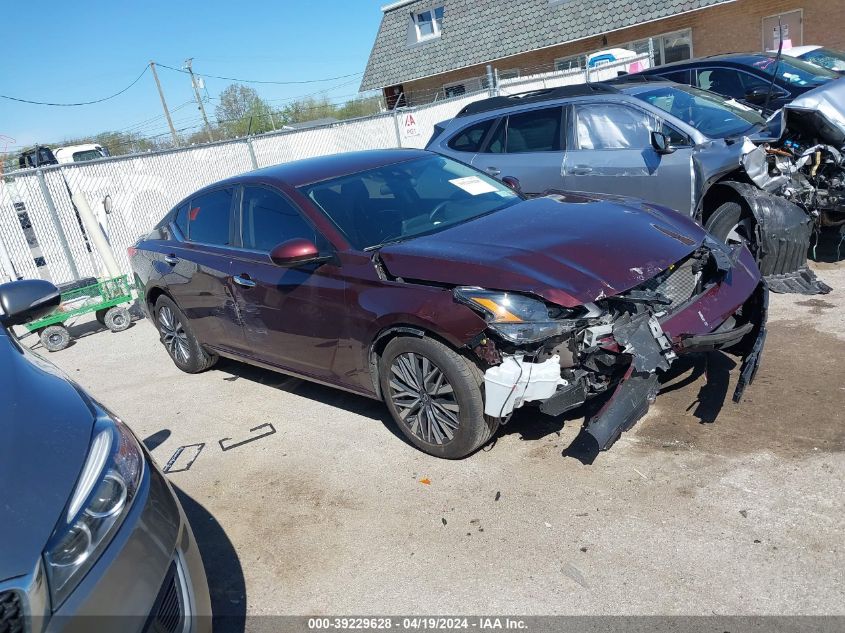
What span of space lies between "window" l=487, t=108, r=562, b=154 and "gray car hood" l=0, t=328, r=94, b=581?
5599 millimetres

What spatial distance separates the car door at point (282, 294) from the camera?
421 cm

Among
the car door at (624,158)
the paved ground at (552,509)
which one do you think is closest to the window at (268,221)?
the paved ground at (552,509)

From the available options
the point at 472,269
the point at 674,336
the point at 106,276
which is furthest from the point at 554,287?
the point at 106,276

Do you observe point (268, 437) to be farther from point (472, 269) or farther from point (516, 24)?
point (516, 24)

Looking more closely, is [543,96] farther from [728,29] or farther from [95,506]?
[728,29]

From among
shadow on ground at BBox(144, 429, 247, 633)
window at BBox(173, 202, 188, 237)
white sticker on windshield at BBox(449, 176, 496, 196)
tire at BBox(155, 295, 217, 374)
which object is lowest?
shadow on ground at BBox(144, 429, 247, 633)

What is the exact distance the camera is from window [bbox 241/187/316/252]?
4449 millimetres

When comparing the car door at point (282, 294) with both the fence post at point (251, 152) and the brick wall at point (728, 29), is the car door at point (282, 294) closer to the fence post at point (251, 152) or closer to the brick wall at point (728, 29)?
the fence post at point (251, 152)

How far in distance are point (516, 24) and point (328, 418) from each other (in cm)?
2532

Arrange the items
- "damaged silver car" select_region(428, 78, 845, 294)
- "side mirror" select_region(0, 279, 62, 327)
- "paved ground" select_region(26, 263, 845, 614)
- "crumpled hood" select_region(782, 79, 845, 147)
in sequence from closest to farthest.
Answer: "paved ground" select_region(26, 263, 845, 614) → "side mirror" select_region(0, 279, 62, 327) → "damaged silver car" select_region(428, 78, 845, 294) → "crumpled hood" select_region(782, 79, 845, 147)

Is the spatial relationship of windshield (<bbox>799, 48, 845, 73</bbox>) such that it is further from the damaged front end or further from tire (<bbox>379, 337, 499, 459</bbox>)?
tire (<bbox>379, 337, 499, 459</bbox>)

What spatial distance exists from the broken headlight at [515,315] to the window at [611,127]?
12.4ft

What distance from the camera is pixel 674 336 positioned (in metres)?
3.56

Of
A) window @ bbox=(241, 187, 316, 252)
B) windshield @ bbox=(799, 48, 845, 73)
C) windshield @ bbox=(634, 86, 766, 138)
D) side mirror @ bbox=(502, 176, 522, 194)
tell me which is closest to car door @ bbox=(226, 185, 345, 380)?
window @ bbox=(241, 187, 316, 252)
